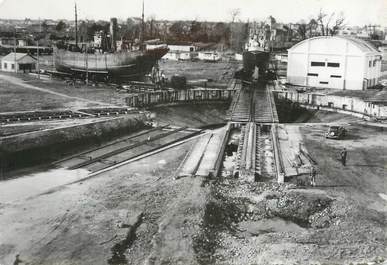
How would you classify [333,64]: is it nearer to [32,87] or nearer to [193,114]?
[193,114]

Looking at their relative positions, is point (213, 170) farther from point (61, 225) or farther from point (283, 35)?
point (283, 35)

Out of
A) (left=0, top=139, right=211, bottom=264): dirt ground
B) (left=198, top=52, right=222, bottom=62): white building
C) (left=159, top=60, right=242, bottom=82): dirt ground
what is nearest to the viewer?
(left=0, top=139, right=211, bottom=264): dirt ground

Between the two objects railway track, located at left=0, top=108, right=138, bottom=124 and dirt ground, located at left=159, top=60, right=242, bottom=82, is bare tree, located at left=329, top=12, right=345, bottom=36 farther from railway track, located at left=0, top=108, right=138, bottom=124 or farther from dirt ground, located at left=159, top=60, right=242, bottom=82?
railway track, located at left=0, top=108, right=138, bottom=124

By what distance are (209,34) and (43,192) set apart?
91.5 metres

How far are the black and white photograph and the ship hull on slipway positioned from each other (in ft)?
2.04

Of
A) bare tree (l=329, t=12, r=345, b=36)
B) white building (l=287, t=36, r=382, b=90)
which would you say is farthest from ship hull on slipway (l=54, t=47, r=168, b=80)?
bare tree (l=329, t=12, r=345, b=36)

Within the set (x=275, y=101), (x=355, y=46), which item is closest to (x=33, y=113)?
(x=275, y=101)

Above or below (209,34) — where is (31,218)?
below

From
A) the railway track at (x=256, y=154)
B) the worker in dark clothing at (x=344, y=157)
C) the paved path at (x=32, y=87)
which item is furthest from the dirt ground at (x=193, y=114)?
the worker in dark clothing at (x=344, y=157)

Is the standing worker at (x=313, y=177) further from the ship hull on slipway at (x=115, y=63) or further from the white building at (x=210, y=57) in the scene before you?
the white building at (x=210, y=57)

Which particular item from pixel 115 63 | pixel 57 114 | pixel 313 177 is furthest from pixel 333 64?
pixel 57 114

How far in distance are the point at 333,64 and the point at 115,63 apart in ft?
72.1

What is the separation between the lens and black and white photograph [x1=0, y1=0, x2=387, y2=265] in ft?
45.0

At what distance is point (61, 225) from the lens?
50.2 ft
